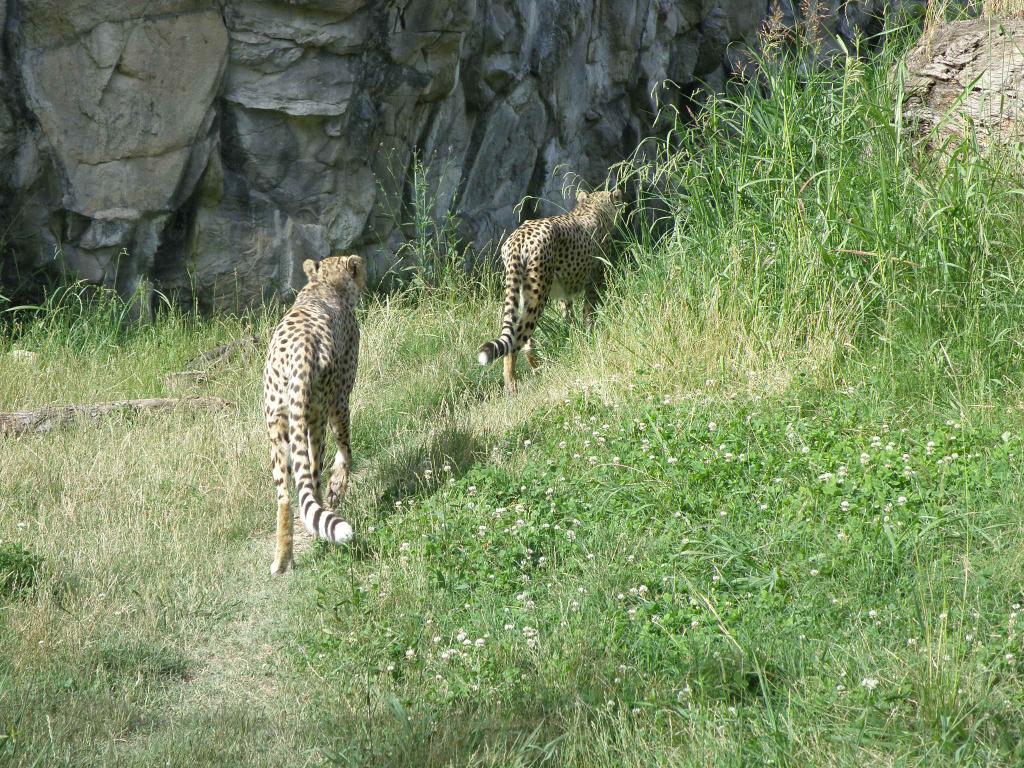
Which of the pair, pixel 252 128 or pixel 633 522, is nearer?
pixel 633 522

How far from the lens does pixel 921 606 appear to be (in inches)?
131

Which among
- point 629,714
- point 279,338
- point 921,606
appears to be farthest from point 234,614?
point 921,606

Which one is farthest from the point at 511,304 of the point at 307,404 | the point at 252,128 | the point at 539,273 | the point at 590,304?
the point at 307,404

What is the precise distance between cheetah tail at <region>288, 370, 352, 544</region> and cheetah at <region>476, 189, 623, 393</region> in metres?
2.11

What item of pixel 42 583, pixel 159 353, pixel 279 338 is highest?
pixel 279 338

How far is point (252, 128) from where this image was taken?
8000 millimetres

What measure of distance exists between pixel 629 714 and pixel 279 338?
7.92ft

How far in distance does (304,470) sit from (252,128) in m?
4.27

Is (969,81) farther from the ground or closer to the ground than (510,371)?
farther from the ground

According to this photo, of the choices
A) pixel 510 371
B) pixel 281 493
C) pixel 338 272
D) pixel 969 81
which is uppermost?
pixel 969 81

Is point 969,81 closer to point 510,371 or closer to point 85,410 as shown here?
point 510,371

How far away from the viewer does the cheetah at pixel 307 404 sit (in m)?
4.48

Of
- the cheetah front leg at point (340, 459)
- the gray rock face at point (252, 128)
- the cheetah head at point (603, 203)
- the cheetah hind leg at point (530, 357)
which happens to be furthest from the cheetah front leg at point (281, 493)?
the cheetah head at point (603, 203)

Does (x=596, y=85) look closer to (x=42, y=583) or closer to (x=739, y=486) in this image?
(x=739, y=486)
